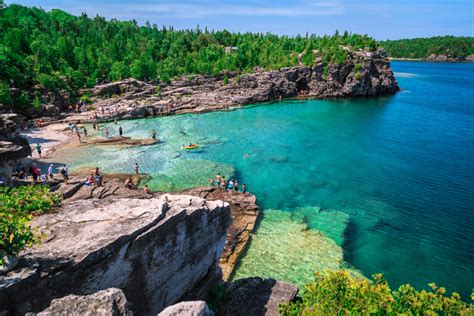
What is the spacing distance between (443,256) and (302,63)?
99829 millimetres

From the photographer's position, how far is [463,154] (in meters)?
55.9

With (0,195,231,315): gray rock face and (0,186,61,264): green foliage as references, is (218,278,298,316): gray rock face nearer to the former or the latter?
(0,195,231,315): gray rock face

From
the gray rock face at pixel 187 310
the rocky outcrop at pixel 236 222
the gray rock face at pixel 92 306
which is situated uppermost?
the gray rock face at pixel 92 306

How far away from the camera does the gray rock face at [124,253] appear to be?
42.0ft

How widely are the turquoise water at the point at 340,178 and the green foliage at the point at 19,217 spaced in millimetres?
16408

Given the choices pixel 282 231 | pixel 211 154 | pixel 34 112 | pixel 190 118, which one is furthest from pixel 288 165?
pixel 34 112

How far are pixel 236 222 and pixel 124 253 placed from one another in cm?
1925

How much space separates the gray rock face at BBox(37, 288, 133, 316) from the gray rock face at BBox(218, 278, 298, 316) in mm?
10112

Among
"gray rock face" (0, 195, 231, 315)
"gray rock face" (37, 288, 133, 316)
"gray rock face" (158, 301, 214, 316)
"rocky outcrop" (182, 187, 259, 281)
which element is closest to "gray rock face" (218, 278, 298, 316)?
"gray rock face" (0, 195, 231, 315)

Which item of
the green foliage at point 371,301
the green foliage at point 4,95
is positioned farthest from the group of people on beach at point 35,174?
the green foliage at point 371,301

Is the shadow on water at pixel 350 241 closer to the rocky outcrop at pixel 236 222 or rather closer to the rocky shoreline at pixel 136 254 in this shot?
the rocky outcrop at pixel 236 222

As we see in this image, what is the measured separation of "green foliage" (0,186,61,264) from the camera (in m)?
12.4

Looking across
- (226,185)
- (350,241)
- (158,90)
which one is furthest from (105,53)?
(350,241)

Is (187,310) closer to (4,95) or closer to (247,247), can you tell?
(247,247)
